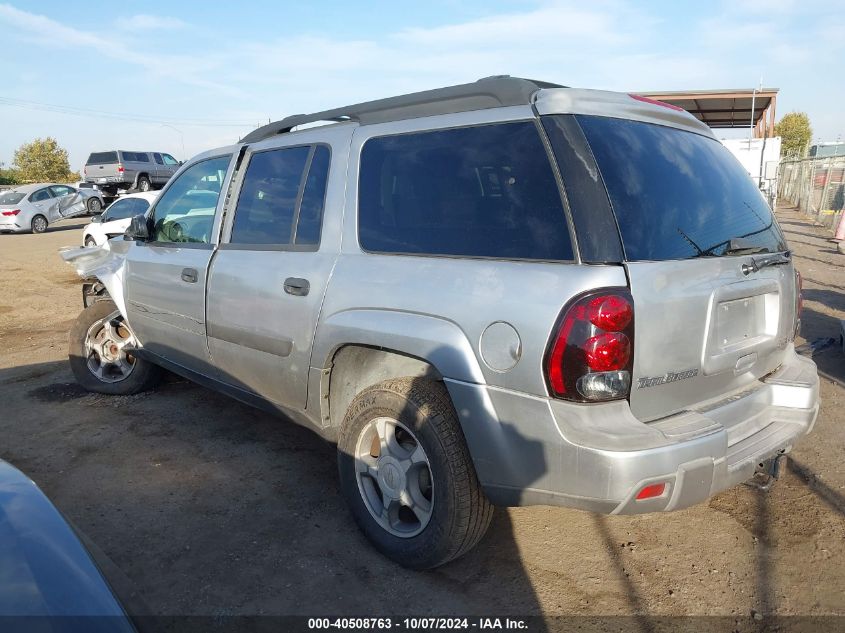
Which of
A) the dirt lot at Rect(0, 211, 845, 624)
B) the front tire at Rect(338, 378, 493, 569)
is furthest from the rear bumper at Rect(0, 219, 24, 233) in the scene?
the front tire at Rect(338, 378, 493, 569)

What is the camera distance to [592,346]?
2.25 m

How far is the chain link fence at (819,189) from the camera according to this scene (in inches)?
703

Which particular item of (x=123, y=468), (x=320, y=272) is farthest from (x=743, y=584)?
(x=123, y=468)

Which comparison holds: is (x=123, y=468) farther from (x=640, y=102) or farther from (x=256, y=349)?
(x=640, y=102)

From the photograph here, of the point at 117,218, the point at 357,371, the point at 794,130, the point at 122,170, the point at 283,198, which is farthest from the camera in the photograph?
the point at 794,130

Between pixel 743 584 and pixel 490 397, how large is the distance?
58.2 inches

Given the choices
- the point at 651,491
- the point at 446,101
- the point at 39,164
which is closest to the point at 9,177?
the point at 39,164

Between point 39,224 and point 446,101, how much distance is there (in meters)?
24.9

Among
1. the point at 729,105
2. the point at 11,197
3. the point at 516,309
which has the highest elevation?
the point at 729,105

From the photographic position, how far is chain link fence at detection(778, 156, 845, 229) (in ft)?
58.5

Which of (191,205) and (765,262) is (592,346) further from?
(191,205)

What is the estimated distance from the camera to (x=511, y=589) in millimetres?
2789

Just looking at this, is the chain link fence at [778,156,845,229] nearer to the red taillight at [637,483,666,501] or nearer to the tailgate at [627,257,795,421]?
the tailgate at [627,257,795,421]

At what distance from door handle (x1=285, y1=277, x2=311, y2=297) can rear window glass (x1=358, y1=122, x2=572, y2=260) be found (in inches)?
15.7
